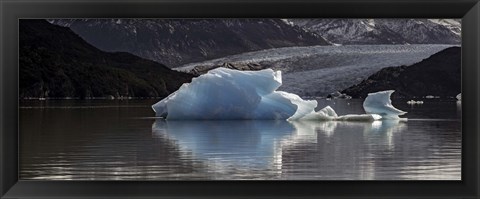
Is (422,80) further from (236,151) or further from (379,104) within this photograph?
(236,151)

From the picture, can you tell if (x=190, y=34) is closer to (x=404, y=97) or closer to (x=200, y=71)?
(x=200, y=71)

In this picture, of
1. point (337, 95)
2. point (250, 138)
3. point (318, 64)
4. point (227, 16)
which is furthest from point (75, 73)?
point (227, 16)

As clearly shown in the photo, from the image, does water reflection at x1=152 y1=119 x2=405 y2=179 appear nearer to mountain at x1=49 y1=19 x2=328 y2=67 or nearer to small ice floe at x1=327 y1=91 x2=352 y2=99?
mountain at x1=49 y1=19 x2=328 y2=67

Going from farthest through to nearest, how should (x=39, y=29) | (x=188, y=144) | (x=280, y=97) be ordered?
(x=39, y=29) → (x=280, y=97) → (x=188, y=144)

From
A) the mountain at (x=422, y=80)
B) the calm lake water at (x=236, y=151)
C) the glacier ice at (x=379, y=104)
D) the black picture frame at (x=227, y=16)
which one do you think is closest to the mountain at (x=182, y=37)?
the mountain at (x=422, y=80)

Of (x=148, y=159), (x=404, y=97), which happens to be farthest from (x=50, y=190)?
(x=404, y=97)

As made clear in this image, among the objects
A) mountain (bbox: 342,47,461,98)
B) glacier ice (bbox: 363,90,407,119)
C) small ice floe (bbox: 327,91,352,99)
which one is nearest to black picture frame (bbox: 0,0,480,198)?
glacier ice (bbox: 363,90,407,119)

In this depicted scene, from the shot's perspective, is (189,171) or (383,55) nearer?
(189,171)
